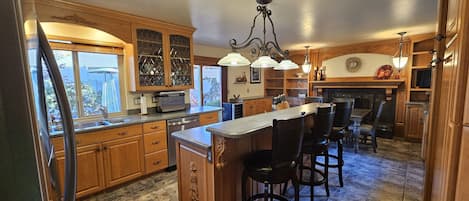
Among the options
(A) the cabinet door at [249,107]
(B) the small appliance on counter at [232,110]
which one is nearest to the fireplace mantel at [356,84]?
(A) the cabinet door at [249,107]

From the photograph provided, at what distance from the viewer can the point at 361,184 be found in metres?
2.85

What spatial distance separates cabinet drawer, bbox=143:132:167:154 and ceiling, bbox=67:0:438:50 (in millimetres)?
1691

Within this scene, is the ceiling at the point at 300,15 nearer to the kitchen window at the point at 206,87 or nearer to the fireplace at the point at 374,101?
the kitchen window at the point at 206,87

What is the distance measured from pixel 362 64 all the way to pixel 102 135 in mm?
5746

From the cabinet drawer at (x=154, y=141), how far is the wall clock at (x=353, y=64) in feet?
16.1

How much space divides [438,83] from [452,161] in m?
0.73

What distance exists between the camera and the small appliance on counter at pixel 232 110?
Result: 5.41 metres

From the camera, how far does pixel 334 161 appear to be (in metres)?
3.72

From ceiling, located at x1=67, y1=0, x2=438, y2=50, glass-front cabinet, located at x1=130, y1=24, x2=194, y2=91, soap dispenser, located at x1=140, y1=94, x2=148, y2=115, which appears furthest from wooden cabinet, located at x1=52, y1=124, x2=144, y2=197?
ceiling, located at x1=67, y1=0, x2=438, y2=50

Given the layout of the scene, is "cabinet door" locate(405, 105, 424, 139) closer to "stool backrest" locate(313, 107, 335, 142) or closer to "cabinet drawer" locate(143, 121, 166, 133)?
"stool backrest" locate(313, 107, 335, 142)

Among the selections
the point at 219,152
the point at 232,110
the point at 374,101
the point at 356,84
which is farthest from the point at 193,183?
the point at 374,101

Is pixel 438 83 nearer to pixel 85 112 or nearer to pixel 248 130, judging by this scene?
pixel 248 130

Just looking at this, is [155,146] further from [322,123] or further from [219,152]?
[322,123]

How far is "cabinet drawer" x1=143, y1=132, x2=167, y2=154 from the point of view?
302 cm
